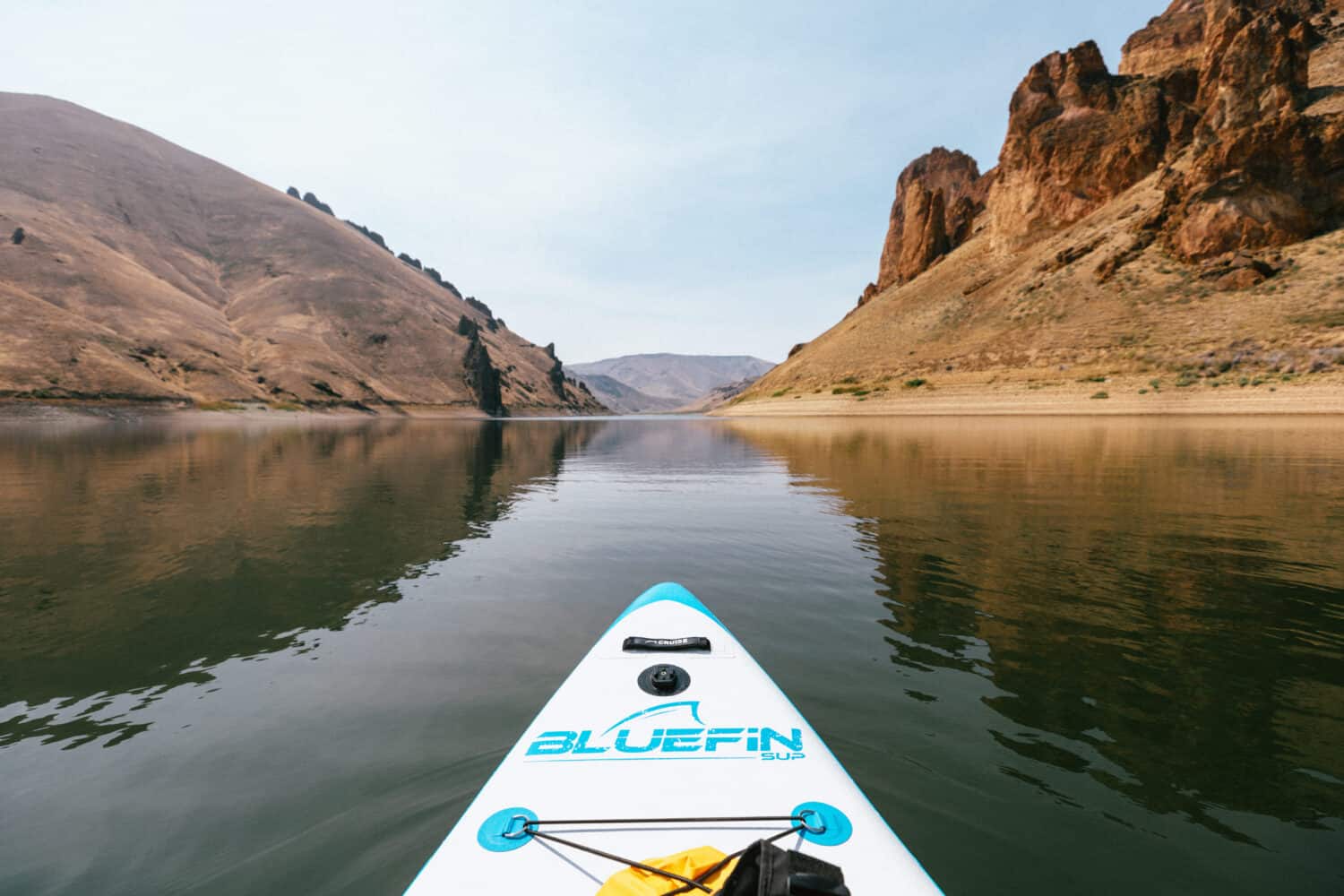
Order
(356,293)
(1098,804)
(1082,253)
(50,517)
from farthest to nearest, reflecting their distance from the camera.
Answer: (356,293) → (1082,253) → (50,517) → (1098,804)

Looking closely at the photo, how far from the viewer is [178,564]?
10.9 metres

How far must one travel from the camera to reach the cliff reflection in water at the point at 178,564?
6539mm

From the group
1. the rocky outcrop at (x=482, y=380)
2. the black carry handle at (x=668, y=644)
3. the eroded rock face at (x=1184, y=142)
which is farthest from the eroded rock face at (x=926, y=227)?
the black carry handle at (x=668, y=644)

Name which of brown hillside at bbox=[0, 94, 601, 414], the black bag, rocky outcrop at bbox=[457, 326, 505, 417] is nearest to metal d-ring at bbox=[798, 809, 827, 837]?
the black bag

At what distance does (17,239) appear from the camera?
106 m

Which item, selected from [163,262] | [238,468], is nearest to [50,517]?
[238,468]

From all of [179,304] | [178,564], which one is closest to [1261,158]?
[178,564]

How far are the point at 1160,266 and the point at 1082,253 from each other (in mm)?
13856

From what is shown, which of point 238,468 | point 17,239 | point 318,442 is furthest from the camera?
point 17,239

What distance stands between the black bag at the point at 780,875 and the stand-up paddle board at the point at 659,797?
227 millimetres

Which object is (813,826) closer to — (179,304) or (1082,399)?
(1082,399)

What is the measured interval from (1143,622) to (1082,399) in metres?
62.4

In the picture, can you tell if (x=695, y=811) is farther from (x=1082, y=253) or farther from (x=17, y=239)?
(x=17, y=239)

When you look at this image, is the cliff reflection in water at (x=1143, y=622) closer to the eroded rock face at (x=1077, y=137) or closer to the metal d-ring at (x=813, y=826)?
the metal d-ring at (x=813, y=826)
